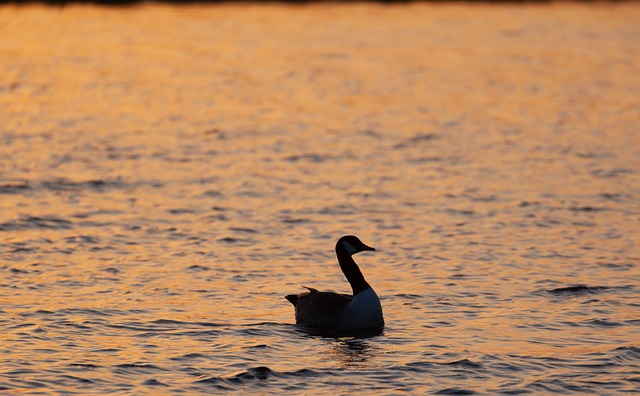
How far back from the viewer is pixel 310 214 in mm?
24812

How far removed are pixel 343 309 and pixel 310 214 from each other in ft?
24.7

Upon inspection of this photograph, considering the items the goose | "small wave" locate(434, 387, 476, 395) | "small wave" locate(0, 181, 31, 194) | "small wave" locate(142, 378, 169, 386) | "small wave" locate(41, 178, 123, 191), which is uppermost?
"small wave" locate(41, 178, 123, 191)

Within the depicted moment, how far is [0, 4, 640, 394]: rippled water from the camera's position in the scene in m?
15.8

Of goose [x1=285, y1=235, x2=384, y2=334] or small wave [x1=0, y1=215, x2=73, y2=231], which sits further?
small wave [x1=0, y1=215, x2=73, y2=231]

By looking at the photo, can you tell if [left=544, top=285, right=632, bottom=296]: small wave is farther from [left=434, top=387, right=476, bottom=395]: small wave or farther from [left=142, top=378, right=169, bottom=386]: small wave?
[left=142, top=378, right=169, bottom=386]: small wave

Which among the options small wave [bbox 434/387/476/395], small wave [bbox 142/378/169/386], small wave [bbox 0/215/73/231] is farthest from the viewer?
small wave [bbox 0/215/73/231]

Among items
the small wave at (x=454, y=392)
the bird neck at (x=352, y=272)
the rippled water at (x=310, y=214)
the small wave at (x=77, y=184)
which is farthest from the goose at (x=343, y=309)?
the small wave at (x=77, y=184)

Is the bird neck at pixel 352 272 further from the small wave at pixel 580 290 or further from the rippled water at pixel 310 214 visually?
the small wave at pixel 580 290

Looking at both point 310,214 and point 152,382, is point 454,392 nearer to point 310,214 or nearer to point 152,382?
point 152,382

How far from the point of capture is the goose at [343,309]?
17.2 metres

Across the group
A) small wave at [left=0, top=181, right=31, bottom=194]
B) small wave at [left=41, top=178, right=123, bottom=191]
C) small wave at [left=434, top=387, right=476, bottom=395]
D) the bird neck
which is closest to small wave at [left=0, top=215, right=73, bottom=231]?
small wave at [left=0, top=181, right=31, bottom=194]

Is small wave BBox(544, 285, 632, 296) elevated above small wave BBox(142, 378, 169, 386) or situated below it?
above

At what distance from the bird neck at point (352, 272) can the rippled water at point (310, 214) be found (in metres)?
0.72

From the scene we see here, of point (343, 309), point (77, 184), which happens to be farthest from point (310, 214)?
point (343, 309)
